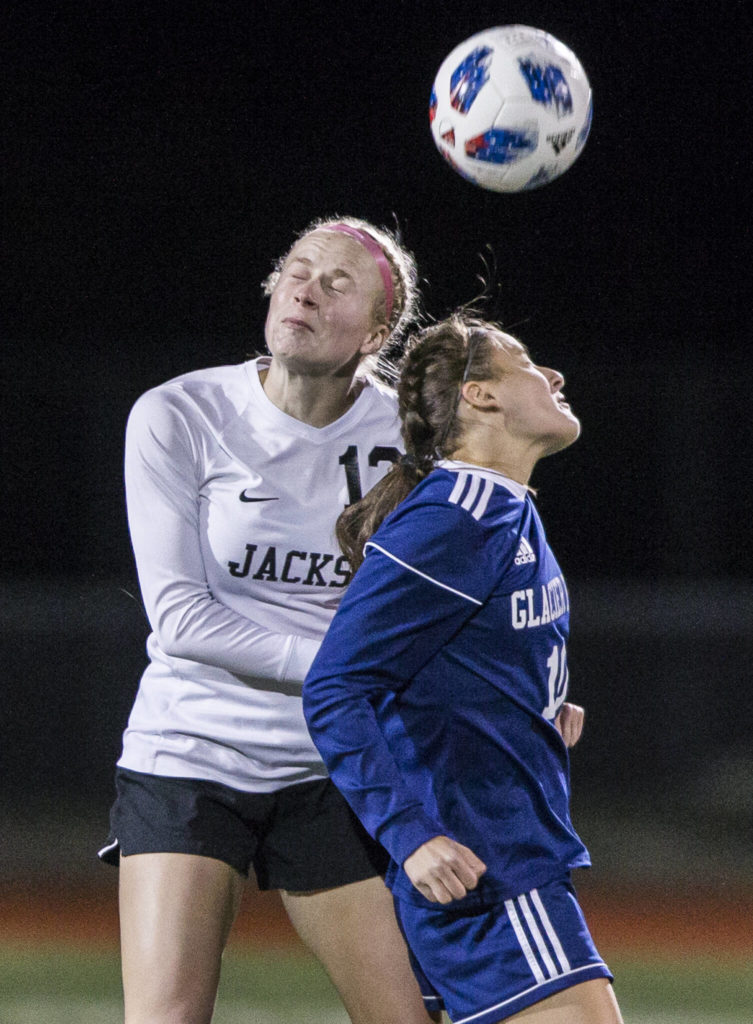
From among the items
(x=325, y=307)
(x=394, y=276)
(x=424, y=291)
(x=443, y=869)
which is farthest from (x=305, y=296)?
(x=424, y=291)

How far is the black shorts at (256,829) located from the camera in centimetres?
250

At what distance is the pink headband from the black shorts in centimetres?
100

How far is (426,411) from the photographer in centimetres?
245

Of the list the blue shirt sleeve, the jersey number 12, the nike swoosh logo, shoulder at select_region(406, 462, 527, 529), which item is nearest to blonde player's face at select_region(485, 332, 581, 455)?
shoulder at select_region(406, 462, 527, 529)

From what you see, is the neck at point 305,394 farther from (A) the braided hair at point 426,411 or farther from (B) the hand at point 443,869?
(B) the hand at point 443,869

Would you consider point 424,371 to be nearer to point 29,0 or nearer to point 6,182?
point 6,182

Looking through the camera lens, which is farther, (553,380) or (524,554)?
(553,380)

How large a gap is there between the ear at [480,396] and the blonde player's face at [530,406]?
1cm

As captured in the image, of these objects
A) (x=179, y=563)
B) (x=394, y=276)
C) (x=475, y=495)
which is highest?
(x=394, y=276)

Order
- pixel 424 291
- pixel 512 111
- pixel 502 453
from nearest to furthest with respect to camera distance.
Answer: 1. pixel 502 453
2. pixel 512 111
3. pixel 424 291

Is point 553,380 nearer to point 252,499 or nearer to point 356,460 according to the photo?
point 356,460

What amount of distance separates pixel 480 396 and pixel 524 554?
1.04 feet

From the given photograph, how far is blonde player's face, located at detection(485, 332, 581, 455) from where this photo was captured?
2346 millimetres

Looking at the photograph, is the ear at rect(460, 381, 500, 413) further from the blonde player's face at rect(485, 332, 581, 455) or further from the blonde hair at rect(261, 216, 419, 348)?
the blonde hair at rect(261, 216, 419, 348)
